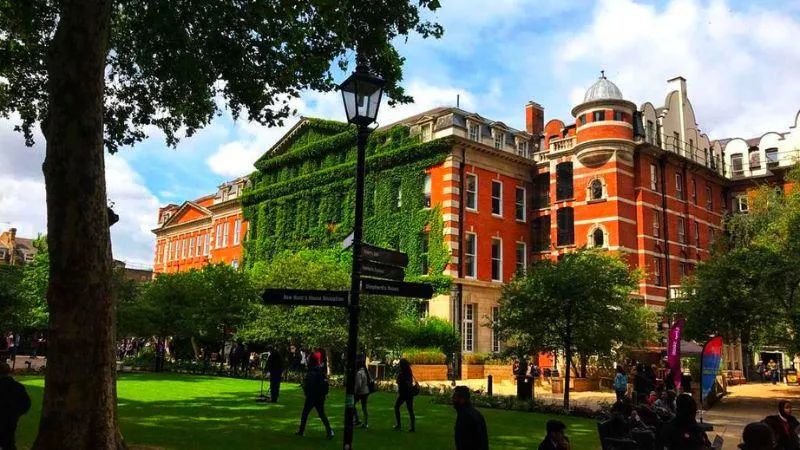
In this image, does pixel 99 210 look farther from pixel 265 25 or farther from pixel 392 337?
pixel 392 337

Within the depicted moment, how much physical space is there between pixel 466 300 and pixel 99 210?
29080 mm

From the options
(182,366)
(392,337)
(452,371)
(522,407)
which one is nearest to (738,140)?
(452,371)

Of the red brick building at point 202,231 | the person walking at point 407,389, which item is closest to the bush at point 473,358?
the person walking at point 407,389

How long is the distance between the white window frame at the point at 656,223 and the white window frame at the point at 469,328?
1229cm

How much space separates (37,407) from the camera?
1532 centimetres

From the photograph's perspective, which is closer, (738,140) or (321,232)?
(321,232)

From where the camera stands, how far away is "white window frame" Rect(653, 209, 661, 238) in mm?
39112

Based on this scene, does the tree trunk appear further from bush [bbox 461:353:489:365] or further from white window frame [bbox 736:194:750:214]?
white window frame [bbox 736:194:750:214]

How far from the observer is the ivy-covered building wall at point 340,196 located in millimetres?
36562

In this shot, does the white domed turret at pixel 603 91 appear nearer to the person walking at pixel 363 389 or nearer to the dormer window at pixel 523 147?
the dormer window at pixel 523 147

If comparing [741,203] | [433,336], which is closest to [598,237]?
[433,336]

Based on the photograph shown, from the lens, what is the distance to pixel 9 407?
7.91m

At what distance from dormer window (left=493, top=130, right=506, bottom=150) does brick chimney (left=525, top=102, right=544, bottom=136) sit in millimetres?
5172

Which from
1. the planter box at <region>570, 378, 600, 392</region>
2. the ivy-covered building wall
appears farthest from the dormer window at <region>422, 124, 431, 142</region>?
the planter box at <region>570, 378, 600, 392</region>
